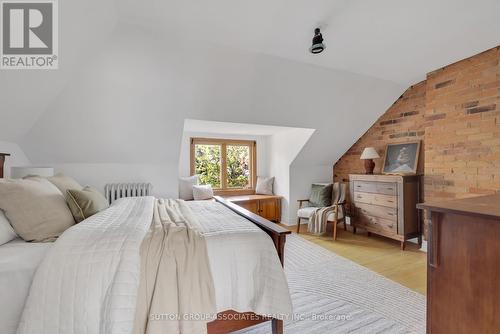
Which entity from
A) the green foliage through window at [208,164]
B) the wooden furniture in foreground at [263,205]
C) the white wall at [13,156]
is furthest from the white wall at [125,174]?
the wooden furniture in foreground at [263,205]

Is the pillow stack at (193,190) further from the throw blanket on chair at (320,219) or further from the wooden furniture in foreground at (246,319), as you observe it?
the wooden furniture in foreground at (246,319)

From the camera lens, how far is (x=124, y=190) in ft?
11.8

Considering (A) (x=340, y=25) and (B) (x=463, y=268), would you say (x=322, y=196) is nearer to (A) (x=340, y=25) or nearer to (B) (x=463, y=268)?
(A) (x=340, y=25)

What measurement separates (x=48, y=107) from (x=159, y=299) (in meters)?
2.73

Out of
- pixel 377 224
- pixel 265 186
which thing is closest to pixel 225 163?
pixel 265 186

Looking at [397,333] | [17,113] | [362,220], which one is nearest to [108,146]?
[17,113]

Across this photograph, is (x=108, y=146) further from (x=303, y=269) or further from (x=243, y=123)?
(x=303, y=269)

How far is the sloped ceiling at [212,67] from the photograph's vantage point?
6.47 feet

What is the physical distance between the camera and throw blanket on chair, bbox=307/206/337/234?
385 cm

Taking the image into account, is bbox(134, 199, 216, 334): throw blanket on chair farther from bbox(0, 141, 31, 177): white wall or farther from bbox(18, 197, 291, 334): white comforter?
bbox(0, 141, 31, 177): white wall

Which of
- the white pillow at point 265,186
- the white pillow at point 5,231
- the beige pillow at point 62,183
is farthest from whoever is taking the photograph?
the white pillow at point 265,186

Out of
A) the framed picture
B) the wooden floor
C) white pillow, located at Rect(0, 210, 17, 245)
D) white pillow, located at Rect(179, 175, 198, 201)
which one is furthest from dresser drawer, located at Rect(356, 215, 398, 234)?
white pillow, located at Rect(0, 210, 17, 245)

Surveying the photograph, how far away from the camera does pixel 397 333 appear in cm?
171

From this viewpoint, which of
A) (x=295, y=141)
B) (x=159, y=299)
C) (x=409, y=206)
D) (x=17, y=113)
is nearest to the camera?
(x=159, y=299)
